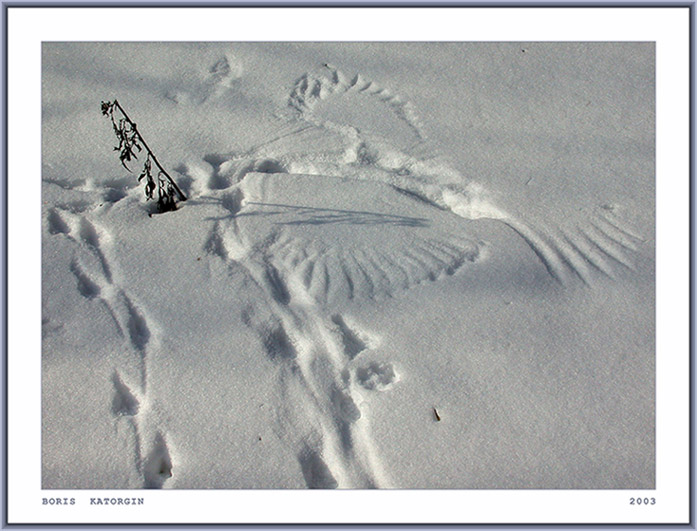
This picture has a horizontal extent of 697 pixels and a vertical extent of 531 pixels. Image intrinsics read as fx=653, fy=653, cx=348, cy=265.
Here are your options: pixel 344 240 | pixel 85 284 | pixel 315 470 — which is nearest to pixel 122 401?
pixel 85 284

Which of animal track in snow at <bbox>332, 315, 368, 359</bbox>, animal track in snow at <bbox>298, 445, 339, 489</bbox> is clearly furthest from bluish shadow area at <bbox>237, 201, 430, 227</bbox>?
animal track in snow at <bbox>298, 445, 339, 489</bbox>

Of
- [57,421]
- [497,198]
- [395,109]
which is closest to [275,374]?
[57,421]

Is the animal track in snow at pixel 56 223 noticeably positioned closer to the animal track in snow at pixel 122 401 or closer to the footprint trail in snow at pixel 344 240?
the footprint trail in snow at pixel 344 240

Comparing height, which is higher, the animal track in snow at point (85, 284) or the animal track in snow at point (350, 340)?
the animal track in snow at point (85, 284)

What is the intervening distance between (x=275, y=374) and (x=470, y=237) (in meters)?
0.82

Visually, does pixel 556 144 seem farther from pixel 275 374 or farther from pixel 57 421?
pixel 57 421

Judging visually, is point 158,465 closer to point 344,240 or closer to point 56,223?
point 344,240

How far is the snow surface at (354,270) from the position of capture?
1.75 m

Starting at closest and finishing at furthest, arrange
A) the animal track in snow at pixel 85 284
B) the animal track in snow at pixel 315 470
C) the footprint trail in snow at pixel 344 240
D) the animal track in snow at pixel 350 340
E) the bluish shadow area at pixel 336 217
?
the animal track in snow at pixel 315 470 < the footprint trail in snow at pixel 344 240 < the animal track in snow at pixel 350 340 < the animal track in snow at pixel 85 284 < the bluish shadow area at pixel 336 217

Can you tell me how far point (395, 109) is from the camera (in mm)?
2709

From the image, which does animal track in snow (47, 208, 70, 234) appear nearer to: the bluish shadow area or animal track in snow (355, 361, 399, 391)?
the bluish shadow area

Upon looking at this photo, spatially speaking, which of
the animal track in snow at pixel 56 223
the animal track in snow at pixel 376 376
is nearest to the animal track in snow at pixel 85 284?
the animal track in snow at pixel 56 223

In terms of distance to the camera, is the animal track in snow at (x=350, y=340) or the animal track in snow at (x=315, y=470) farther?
the animal track in snow at (x=350, y=340)

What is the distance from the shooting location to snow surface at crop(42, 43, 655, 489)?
1754mm
